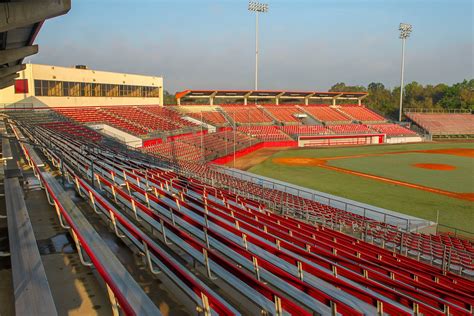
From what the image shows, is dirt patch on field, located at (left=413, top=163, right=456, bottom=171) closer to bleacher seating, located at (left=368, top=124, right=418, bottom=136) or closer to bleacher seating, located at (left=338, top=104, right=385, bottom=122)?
bleacher seating, located at (left=368, top=124, right=418, bottom=136)

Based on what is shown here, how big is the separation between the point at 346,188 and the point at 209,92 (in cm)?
3871

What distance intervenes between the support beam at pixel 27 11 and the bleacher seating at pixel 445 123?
71.3 m

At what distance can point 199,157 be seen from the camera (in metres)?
35.8

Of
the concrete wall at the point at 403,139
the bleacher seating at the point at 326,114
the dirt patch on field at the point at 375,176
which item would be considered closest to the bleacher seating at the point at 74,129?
the dirt patch on field at the point at 375,176

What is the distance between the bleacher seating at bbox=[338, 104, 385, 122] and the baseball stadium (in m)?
15.1

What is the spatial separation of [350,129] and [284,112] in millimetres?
12015

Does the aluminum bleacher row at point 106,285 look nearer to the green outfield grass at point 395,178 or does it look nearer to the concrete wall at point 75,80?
the green outfield grass at point 395,178

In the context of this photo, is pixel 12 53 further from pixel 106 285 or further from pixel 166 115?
pixel 166 115

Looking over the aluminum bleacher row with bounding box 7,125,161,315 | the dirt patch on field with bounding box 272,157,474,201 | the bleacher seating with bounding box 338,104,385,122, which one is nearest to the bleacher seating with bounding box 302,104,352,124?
the bleacher seating with bounding box 338,104,385,122

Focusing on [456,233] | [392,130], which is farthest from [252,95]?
[456,233]

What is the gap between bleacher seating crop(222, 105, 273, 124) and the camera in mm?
59062

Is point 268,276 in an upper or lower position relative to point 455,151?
upper

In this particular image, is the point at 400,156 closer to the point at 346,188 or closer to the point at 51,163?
the point at 346,188

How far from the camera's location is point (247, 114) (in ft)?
202
